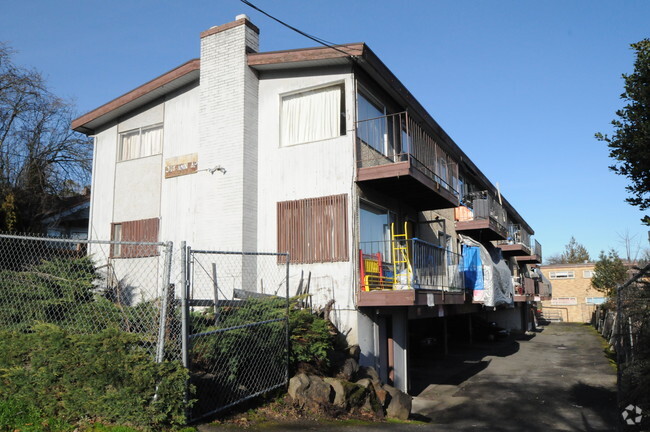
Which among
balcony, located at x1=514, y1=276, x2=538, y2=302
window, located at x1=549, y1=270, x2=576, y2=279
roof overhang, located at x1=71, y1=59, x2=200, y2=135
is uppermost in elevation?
roof overhang, located at x1=71, y1=59, x2=200, y2=135

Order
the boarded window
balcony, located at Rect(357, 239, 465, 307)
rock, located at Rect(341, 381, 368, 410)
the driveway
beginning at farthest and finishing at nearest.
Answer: the boarded window
balcony, located at Rect(357, 239, 465, 307)
the driveway
rock, located at Rect(341, 381, 368, 410)

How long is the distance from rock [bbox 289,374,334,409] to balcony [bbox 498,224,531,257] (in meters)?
21.1

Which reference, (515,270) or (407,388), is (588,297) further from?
(407,388)

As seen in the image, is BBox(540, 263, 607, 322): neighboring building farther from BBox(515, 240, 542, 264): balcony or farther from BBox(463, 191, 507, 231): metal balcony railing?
BBox(463, 191, 507, 231): metal balcony railing

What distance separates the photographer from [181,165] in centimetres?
1421

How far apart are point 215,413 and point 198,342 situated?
97cm

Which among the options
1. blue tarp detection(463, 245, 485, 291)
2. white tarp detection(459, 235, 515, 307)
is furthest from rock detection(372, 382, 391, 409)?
blue tarp detection(463, 245, 485, 291)

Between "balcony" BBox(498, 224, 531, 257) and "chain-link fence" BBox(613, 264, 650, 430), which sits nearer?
"chain-link fence" BBox(613, 264, 650, 430)

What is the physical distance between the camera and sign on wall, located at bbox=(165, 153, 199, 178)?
45.8ft

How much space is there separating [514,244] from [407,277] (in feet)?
66.6

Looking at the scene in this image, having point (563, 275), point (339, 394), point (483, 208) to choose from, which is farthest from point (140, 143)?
point (563, 275)

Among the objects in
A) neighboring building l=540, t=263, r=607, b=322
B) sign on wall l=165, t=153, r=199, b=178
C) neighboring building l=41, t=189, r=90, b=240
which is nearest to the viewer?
sign on wall l=165, t=153, r=199, b=178

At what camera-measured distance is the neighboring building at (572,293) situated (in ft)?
179

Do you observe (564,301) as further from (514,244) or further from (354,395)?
(354,395)
